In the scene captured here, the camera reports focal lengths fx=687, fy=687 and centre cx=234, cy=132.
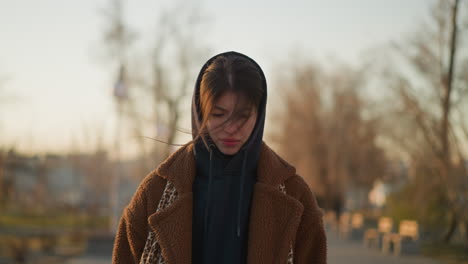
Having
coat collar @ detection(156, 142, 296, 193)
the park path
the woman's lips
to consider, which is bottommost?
the park path

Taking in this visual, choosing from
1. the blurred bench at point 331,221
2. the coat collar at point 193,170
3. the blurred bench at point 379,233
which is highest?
the coat collar at point 193,170

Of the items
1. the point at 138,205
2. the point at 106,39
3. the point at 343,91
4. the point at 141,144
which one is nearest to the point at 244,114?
the point at 138,205

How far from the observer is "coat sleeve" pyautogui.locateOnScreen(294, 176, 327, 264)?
7.76ft

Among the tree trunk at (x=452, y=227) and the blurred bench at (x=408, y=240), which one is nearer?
the tree trunk at (x=452, y=227)

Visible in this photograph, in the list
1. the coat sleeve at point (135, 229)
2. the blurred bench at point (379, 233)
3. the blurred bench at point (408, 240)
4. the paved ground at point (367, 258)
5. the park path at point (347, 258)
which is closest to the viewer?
the coat sleeve at point (135, 229)

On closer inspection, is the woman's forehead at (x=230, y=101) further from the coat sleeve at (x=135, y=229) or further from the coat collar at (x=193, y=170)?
the coat sleeve at (x=135, y=229)

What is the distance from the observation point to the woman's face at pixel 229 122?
2238 mm

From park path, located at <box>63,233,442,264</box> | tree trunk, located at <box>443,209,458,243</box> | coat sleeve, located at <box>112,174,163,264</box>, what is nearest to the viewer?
coat sleeve, located at <box>112,174,163,264</box>

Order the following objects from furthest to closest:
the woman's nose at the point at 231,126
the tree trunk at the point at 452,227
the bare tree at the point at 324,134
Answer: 1. the bare tree at the point at 324,134
2. the tree trunk at the point at 452,227
3. the woman's nose at the point at 231,126

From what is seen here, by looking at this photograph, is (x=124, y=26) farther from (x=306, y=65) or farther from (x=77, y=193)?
(x=77, y=193)

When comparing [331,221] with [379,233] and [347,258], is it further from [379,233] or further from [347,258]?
[347,258]

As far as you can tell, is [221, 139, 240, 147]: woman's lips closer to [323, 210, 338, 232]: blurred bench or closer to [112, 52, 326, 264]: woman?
[112, 52, 326, 264]: woman

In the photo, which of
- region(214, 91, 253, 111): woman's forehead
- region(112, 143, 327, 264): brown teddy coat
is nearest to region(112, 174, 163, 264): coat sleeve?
region(112, 143, 327, 264): brown teddy coat

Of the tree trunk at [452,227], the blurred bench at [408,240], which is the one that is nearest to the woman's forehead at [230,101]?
the tree trunk at [452,227]
